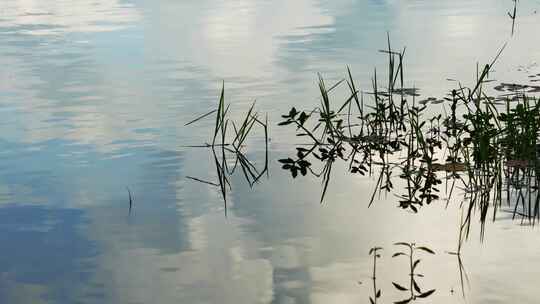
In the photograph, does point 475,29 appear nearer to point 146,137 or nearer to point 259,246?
point 146,137

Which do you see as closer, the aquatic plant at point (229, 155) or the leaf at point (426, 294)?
the leaf at point (426, 294)

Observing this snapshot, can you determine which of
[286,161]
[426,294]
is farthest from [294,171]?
[426,294]

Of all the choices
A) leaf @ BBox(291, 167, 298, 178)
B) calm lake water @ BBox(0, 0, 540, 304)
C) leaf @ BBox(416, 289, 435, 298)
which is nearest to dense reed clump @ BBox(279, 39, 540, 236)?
leaf @ BBox(291, 167, 298, 178)

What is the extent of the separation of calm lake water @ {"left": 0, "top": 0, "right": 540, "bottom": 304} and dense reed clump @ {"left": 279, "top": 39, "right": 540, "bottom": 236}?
0.15 meters

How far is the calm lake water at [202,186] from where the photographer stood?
455 cm

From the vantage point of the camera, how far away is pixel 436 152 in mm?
6711

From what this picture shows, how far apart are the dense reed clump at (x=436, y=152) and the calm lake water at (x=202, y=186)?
0.15m

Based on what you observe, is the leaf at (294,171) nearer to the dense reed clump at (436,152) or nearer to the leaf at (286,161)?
the dense reed clump at (436,152)

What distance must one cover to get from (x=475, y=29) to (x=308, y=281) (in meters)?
8.58

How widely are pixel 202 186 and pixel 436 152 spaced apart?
1562mm

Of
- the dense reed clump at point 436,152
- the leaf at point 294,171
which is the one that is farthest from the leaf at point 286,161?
the leaf at point 294,171

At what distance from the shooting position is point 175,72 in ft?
34.0

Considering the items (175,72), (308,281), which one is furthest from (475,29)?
(308,281)

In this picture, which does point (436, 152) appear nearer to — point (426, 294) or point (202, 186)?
point (202, 186)
